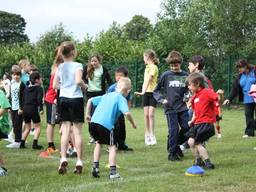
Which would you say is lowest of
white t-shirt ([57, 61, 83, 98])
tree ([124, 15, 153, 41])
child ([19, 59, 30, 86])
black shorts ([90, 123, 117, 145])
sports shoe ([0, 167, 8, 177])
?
sports shoe ([0, 167, 8, 177])

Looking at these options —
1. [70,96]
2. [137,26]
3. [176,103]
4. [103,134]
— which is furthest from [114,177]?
[137,26]

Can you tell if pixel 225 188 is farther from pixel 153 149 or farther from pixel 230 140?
pixel 230 140

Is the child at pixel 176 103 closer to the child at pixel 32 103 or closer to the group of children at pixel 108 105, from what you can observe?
the group of children at pixel 108 105

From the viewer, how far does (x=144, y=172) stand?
8.55 meters

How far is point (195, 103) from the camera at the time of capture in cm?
891

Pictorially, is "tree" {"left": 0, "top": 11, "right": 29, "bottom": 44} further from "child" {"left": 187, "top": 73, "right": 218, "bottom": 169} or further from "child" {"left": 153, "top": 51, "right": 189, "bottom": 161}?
"child" {"left": 187, "top": 73, "right": 218, "bottom": 169}

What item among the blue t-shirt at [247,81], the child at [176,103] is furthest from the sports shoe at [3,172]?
the blue t-shirt at [247,81]

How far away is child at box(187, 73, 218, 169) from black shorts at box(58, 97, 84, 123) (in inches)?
70.9

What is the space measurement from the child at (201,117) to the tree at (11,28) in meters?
87.3

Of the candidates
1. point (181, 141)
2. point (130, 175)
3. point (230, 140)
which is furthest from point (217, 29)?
point (130, 175)

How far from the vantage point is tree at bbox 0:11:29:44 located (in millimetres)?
95062

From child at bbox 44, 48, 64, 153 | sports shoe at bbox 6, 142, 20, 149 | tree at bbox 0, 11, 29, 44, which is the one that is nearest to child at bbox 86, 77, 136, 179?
child at bbox 44, 48, 64, 153

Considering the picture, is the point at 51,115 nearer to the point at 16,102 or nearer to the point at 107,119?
the point at 16,102

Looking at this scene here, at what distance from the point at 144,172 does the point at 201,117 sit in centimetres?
127
